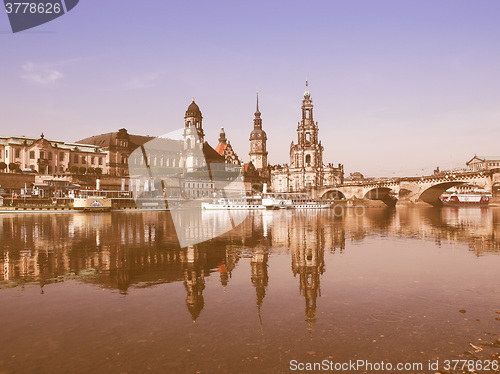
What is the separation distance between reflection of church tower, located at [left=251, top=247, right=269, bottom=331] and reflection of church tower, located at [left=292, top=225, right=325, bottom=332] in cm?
119

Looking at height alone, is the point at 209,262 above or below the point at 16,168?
below

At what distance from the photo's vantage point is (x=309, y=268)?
15.3 metres

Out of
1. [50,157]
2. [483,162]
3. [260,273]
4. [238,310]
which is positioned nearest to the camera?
[238,310]

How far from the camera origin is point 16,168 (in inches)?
3393

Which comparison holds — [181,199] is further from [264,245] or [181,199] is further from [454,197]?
[454,197]

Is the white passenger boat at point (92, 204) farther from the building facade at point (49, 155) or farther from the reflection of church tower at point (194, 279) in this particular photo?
the reflection of church tower at point (194, 279)

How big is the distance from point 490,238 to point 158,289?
24.2 metres

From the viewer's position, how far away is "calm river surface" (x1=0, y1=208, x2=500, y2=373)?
23.2ft

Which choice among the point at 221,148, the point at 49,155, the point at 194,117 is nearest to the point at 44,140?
the point at 49,155

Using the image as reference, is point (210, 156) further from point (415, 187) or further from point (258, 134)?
point (415, 187)

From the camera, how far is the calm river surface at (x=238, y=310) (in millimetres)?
7066

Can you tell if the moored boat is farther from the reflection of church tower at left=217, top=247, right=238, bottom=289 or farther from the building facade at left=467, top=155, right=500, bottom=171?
the reflection of church tower at left=217, top=247, right=238, bottom=289

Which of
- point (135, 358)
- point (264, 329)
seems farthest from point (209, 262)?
point (135, 358)

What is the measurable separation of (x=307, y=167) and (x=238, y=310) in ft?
455
